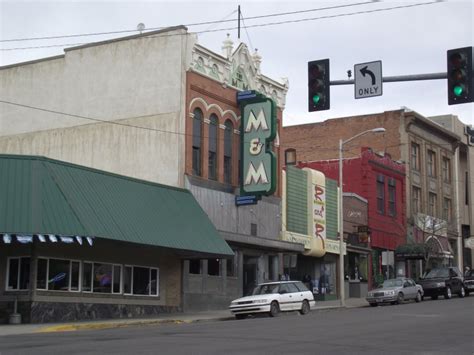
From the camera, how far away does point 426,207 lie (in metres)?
57.2

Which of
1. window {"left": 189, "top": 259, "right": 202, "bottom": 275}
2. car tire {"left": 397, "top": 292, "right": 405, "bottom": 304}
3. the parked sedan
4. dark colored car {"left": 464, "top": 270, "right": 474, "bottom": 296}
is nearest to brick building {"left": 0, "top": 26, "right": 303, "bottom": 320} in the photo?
window {"left": 189, "top": 259, "right": 202, "bottom": 275}

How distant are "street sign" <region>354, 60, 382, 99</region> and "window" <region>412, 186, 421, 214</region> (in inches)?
1520

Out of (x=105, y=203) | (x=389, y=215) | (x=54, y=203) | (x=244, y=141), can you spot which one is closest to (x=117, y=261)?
(x=105, y=203)

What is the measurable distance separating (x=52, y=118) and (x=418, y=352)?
2666 centimetres

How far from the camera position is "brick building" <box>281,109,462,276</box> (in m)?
54.4

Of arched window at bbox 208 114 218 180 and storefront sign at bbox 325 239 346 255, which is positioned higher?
arched window at bbox 208 114 218 180

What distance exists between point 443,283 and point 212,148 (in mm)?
14697

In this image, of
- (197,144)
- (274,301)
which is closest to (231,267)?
(197,144)

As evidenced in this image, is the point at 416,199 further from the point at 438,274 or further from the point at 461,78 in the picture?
the point at 461,78

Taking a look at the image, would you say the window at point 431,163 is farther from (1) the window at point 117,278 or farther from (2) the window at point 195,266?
(1) the window at point 117,278

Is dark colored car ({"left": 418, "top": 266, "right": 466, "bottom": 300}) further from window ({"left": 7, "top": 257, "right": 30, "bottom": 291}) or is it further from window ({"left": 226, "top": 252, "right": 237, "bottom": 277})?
window ({"left": 7, "top": 257, "right": 30, "bottom": 291})

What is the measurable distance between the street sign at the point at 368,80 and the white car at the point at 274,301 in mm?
11659

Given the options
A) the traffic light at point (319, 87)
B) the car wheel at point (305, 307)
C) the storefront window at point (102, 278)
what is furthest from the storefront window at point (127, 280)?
the traffic light at point (319, 87)

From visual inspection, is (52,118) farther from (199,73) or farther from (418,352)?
(418,352)
